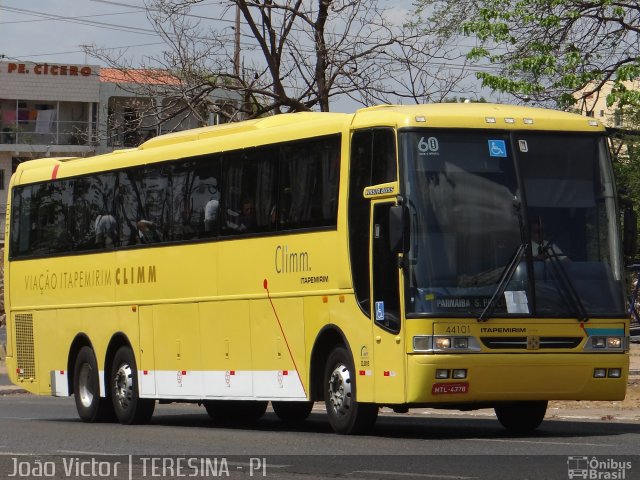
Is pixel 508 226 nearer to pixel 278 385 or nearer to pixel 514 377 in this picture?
pixel 514 377

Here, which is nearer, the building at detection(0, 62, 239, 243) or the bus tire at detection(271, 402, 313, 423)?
the bus tire at detection(271, 402, 313, 423)

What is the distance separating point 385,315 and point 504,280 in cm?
124

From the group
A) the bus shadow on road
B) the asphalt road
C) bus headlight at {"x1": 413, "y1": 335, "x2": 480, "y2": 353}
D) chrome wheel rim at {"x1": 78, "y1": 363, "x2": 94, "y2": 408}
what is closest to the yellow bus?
bus headlight at {"x1": 413, "y1": 335, "x2": 480, "y2": 353}

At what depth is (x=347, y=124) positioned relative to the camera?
672 inches

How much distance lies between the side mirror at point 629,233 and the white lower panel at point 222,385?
383cm

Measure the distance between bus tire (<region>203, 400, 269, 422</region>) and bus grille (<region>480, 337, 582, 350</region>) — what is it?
6576 millimetres

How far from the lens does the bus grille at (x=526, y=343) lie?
52.3 feet

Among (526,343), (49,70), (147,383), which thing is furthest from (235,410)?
(49,70)

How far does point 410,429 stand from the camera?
18672mm

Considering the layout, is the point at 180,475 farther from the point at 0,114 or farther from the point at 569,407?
the point at 0,114

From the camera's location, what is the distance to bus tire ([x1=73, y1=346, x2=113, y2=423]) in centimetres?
2234

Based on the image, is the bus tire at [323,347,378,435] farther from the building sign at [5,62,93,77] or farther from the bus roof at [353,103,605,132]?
the building sign at [5,62,93,77]

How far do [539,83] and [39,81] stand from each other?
183 feet

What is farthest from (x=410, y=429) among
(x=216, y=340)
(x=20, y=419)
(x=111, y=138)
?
(x=111, y=138)
